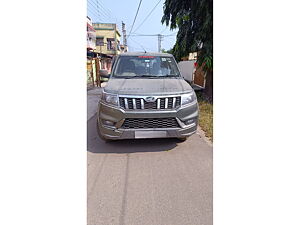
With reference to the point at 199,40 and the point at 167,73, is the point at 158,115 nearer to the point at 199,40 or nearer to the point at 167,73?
the point at 167,73

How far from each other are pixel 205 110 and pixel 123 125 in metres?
3.51

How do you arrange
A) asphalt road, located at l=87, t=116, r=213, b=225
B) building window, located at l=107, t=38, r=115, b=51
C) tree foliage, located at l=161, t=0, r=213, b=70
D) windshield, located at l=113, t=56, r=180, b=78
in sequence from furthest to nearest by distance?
building window, located at l=107, t=38, r=115, b=51
tree foliage, located at l=161, t=0, r=213, b=70
windshield, located at l=113, t=56, r=180, b=78
asphalt road, located at l=87, t=116, r=213, b=225

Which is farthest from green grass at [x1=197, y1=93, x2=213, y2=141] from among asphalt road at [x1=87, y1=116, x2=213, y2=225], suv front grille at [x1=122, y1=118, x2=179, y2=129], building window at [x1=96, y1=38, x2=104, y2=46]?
building window at [x1=96, y1=38, x2=104, y2=46]

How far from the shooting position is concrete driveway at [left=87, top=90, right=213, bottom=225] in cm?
178

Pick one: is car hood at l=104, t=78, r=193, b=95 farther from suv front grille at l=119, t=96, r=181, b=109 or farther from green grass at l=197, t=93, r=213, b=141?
green grass at l=197, t=93, r=213, b=141

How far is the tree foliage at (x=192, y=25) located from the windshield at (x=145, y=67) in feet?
7.73

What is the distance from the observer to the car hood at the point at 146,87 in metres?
2.79

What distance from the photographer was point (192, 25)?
21.6 ft

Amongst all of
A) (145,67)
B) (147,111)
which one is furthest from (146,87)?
(145,67)

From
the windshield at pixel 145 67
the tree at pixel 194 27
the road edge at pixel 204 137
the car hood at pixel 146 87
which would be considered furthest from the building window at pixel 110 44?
the road edge at pixel 204 137

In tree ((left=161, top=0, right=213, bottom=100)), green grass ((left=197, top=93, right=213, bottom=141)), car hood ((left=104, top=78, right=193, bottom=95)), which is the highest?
tree ((left=161, top=0, right=213, bottom=100))

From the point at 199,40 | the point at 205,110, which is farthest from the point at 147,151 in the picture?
the point at 199,40

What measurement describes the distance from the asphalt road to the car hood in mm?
1001

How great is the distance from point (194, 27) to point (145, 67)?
3.82 metres
